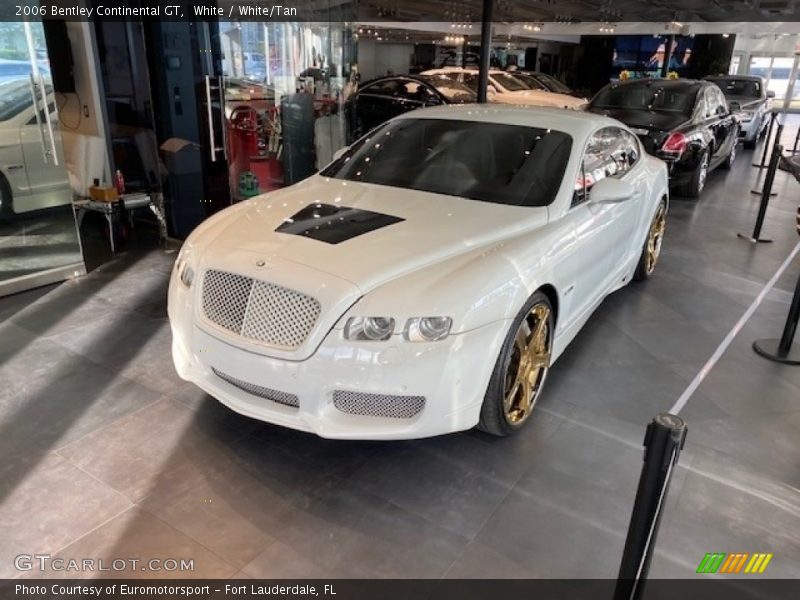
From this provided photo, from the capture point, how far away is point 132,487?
2457 millimetres

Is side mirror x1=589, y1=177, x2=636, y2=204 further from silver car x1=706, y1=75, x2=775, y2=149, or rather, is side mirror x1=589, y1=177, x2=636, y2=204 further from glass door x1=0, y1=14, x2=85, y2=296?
silver car x1=706, y1=75, x2=775, y2=149

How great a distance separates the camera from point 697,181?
799 centimetres

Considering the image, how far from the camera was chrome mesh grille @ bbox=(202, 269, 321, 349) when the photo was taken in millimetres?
2338

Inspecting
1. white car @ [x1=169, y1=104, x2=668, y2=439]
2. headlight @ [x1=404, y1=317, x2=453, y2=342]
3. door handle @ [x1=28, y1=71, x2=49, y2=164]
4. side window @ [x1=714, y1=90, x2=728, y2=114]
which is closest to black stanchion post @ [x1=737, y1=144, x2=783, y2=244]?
side window @ [x1=714, y1=90, x2=728, y2=114]

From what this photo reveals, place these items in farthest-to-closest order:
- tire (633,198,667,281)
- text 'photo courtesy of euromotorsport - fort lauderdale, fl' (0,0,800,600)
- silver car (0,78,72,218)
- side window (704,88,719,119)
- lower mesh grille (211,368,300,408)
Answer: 1. side window (704,88,719,119)
2. tire (633,198,667,281)
3. silver car (0,78,72,218)
4. lower mesh grille (211,368,300,408)
5. text 'photo courtesy of euromotorsport - fort lauderdale, fl' (0,0,800,600)

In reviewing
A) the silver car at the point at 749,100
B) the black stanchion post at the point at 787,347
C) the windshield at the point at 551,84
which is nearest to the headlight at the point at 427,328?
the black stanchion post at the point at 787,347

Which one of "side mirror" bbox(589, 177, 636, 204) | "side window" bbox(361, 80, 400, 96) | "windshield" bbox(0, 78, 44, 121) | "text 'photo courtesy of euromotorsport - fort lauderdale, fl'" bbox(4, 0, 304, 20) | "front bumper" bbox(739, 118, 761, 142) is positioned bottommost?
"front bumper" bbox(739, 118, 761, 142)

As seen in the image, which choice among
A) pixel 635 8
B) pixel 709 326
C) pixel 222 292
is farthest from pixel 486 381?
pixel 635 8

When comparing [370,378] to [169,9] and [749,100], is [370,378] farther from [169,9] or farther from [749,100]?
[749,100]

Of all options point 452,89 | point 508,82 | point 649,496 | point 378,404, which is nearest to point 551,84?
point 508,82

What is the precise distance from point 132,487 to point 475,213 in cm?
193

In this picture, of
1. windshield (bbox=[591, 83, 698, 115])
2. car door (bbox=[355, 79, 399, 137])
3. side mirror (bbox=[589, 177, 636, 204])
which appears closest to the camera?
side mirror (bbox=[589, 177, 636, 204])

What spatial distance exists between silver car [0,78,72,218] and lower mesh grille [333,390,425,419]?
11.4 ft

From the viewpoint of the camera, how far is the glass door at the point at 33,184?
439 cm
